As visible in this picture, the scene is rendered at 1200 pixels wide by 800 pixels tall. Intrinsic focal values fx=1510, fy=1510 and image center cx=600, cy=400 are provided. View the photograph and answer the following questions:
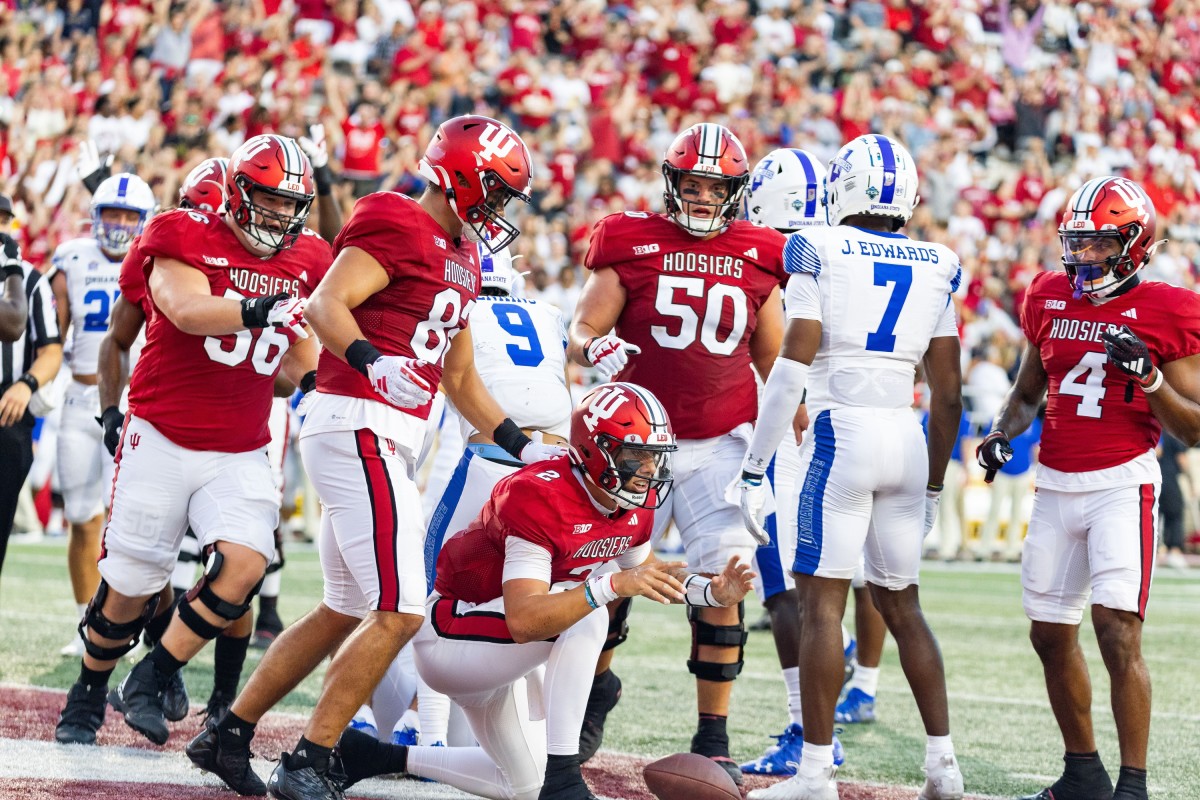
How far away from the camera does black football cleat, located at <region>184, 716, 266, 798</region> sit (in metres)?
4.25

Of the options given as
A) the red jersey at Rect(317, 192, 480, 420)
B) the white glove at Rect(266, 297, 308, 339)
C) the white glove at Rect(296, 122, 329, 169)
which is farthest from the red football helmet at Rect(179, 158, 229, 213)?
the red jersey at Rect(317, 192, 480, 420)

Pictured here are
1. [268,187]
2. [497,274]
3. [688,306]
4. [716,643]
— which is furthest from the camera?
[497,274]

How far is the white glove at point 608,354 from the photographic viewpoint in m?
4.70

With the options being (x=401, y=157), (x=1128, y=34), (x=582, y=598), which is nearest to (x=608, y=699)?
(x=582, y=598)

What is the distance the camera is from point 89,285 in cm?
693

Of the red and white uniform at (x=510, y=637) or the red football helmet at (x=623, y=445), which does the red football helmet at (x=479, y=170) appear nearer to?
the red football helmet at (x=623, y=445)

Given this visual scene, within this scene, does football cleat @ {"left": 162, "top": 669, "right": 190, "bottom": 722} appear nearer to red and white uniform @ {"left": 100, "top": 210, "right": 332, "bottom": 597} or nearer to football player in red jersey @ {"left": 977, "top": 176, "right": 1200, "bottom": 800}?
red and white uniform @ {"left": 100, "top": 210, "right": 332, "bottom": 597}

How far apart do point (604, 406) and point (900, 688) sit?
353cm

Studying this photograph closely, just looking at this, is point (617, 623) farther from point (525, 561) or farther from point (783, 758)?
point (525, 561)

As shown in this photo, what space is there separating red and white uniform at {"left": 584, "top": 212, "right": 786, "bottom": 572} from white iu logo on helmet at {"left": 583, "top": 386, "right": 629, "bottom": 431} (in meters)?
0.98

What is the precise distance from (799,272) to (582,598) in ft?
4.73

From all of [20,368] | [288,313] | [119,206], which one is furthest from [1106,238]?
[119,206]

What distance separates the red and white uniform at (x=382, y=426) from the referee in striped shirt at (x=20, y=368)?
6.11ft

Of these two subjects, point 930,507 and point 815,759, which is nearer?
point 815,759
